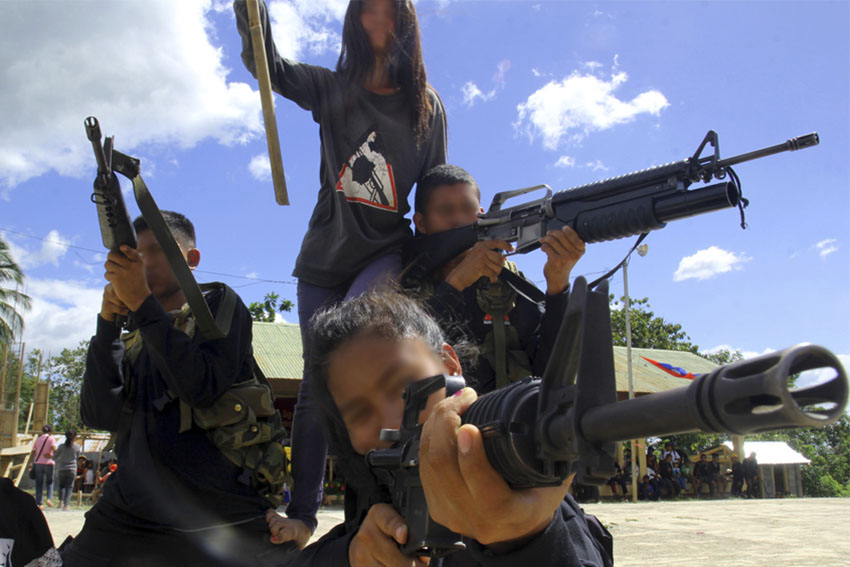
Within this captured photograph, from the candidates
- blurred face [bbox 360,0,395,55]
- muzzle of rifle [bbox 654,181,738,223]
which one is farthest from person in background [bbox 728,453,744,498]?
blurred face [bbox 360,0,395,55]

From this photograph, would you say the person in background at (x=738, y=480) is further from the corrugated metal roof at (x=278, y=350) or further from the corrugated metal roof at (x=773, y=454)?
the corrugated metal roof at (x=278, y=350)

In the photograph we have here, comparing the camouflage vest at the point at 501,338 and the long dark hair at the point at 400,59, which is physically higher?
the long dark hair at the point at 400,59

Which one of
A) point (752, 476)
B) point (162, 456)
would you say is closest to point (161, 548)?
point (162, 456)

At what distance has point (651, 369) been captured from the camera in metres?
20.4

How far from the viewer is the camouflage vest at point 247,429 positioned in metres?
2.47

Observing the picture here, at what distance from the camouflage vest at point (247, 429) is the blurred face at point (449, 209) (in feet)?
3.64

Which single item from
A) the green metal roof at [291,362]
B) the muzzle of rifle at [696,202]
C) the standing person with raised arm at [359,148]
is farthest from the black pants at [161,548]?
the green metal roof at [291,362]

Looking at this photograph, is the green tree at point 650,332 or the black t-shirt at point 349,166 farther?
the green tree at point 650,332

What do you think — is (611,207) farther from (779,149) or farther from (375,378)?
(375,378)

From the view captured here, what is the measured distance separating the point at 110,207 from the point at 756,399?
7.62ft

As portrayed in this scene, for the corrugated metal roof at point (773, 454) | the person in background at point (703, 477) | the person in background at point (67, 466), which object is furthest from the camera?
the corrugated metal roof at point (773, 454)

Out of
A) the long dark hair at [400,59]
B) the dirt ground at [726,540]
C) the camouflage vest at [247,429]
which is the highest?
the long dark hair at [400,59]

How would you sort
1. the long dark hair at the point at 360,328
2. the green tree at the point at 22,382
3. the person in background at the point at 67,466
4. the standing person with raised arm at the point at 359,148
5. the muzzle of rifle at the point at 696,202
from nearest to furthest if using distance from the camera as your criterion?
the long dark hair at the point at 360,328
the muzzle of rifle at the point at 696,202
the standing person with raised arm at the point at 359,148
the person in background at the point at 67,466
the green tree at the point at 22,382

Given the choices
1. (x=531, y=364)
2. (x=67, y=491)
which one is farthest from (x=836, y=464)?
(x=531, y=364)
